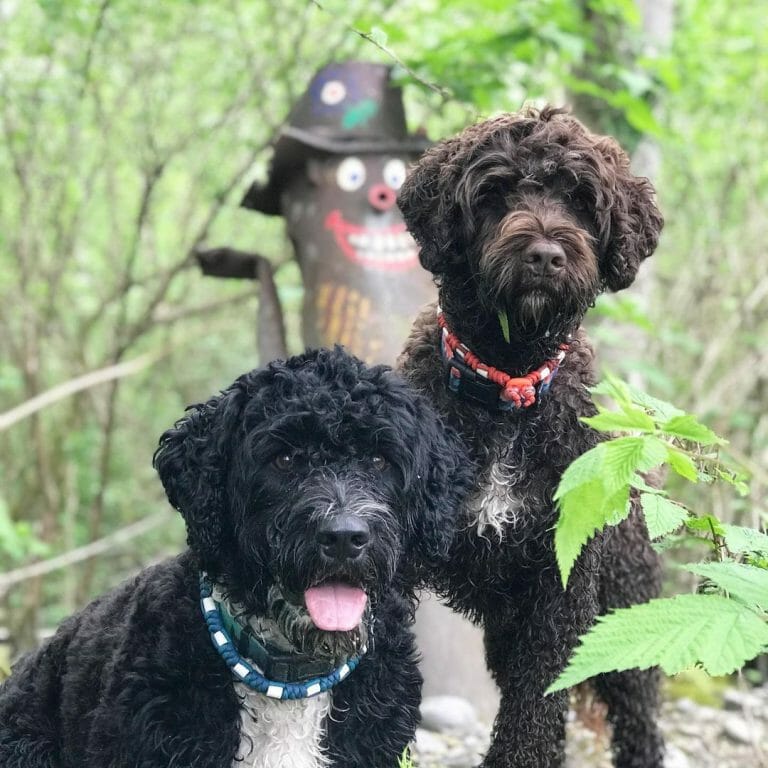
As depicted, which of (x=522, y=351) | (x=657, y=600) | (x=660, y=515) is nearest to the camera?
(x=657, y=600)

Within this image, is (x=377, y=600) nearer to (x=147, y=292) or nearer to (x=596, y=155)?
(x=596, y=155)

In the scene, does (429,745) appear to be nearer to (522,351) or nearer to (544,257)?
(522,351)

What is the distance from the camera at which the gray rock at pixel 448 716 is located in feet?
17.1

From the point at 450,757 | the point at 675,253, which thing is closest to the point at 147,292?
the point at 675,253

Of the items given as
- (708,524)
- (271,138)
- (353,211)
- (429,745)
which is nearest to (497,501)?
(708,524)

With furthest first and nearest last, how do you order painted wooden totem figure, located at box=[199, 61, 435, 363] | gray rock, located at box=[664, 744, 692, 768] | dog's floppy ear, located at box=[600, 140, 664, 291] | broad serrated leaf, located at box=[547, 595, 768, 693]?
painted wooden totem figure, located at box=[199, 61, 435, 363] → gray rock, located at box=[664, 744, 692, 768] → dog's floppy ear, located at box=[600, 140, 664, 291] → broad serrated leaf, located at box=[547, 595, 768, 693]

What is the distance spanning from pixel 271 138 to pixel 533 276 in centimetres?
469

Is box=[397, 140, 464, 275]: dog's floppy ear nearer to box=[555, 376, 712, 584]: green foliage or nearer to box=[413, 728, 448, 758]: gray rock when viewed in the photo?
box=[555, 376, 712, 584]: green foliage

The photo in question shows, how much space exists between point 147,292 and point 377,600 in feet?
26.7

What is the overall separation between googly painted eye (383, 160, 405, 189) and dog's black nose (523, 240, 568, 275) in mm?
2710

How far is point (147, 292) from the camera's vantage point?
34.7 ft

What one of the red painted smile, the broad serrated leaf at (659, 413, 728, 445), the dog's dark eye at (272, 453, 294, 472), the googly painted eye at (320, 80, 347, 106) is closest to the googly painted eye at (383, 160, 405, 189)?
the red painted smile

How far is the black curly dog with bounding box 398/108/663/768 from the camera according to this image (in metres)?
3.18

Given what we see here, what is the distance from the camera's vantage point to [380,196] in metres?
5.56
